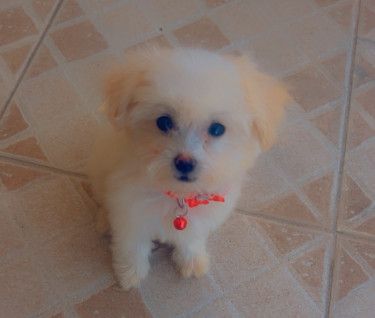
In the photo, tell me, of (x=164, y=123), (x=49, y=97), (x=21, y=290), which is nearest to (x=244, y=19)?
(x=49, y=97)

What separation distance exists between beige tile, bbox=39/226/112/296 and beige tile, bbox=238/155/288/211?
58 cm

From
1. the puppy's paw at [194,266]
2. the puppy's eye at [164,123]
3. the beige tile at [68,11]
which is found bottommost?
the puppy's paw at [194,266]

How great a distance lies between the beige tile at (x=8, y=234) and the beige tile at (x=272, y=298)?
804 millimetres

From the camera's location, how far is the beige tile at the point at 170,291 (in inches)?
63.2

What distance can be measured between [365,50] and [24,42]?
1674 millimetres


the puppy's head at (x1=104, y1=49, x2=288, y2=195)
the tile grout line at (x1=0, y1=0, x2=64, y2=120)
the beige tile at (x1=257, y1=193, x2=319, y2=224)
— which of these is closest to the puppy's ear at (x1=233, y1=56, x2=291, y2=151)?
the puppy's head at (x1=104, y1=49, x2=288, y2=195)

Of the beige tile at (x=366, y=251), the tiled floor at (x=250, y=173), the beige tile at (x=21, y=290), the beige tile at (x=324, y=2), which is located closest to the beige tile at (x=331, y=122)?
the tiled floor at (x=250, y=173)

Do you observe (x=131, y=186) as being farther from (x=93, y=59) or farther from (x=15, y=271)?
(x=93, y=59)

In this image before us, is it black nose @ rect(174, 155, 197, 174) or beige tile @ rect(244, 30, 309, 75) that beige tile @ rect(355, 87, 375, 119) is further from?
black nose @ rect(174, 155, 197, 174)

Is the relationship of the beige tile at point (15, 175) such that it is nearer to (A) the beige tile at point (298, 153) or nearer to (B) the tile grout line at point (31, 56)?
(B) the tile grout line at point (31, 56)

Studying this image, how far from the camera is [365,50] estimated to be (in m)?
2.30

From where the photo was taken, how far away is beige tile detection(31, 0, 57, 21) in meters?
2.29

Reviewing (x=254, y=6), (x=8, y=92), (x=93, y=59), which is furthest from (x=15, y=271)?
(x=254, y=6)

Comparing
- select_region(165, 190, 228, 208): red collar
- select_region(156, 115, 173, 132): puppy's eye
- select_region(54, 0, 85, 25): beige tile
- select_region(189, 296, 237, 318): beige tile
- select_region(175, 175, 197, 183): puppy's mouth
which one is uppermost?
select_region(156, 115, 173, 132): puppy's eye
